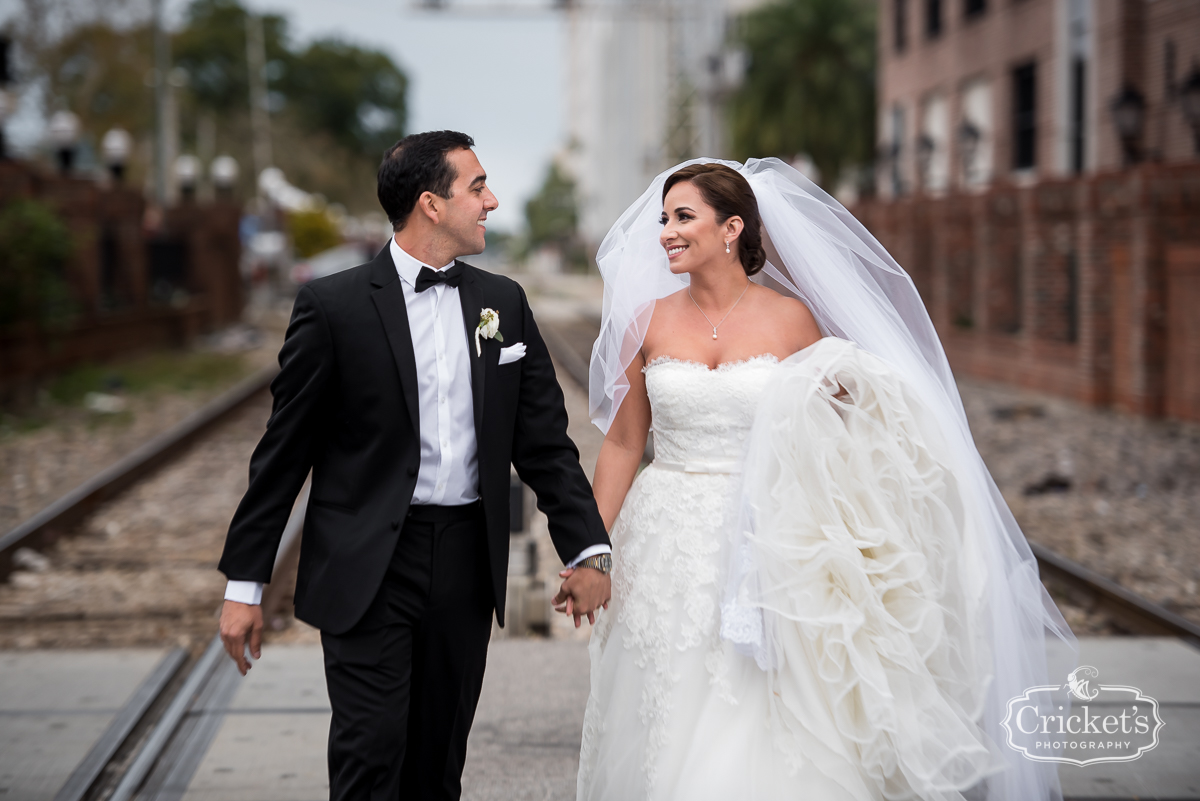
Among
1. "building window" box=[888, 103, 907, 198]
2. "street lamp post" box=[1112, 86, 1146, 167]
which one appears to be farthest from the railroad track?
"building window" box=[888, 103, 907, 198]

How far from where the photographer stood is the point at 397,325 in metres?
3.12

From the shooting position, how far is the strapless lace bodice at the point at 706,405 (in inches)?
140

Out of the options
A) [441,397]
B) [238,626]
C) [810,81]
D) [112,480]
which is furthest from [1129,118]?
[810,81]

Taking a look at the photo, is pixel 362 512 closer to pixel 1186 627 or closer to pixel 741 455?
pixel 741 455

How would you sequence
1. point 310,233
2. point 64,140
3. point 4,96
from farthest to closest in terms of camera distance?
1. point 310,233
2. point 64,140
3. point 4,96

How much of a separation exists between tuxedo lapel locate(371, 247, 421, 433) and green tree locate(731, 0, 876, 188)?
123 ft

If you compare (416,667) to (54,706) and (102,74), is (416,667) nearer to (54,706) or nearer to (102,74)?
(54,706)

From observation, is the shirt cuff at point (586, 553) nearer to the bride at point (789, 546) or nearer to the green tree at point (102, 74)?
the bride at point (789, 546)

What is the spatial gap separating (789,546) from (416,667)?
1.04 meters

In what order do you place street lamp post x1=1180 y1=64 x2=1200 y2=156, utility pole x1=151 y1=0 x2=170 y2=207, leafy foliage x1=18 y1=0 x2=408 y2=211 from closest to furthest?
1. street lamp post x1=1180 y1=64 x2=1200 y2=156
2. utility pole x1=151 y1=0 x2=170 y2=207
3. leafy foliage x1=18 y1=0 x2=408 y2=211

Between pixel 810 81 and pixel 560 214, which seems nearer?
pixel 810 81

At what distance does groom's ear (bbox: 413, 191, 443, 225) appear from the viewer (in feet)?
10.4

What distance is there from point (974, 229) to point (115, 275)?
14883 mm

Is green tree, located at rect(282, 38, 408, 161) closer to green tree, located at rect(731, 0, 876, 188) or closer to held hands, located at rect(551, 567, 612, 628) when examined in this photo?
green tree, located at rect(731, 0, 876, 188)
